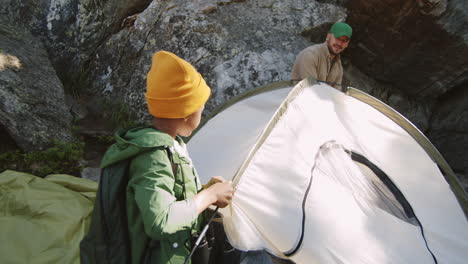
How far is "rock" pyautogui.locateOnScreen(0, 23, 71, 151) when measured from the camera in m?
3.89

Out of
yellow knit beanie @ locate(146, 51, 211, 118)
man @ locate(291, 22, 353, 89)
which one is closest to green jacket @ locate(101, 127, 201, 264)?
yellow knit beanie @ locate(146, 51, 211, 118)

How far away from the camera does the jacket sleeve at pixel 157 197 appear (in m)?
1.27

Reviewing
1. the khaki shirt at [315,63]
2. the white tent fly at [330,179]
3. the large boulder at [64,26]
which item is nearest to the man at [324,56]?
the khaki shirt at [315,63]

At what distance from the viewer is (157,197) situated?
128 centimetres

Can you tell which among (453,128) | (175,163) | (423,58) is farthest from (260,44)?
(175,163)

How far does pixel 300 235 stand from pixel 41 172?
9.45 ft

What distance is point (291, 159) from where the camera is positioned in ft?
8.35

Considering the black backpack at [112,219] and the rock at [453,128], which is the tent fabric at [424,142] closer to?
the rock at [453,128]

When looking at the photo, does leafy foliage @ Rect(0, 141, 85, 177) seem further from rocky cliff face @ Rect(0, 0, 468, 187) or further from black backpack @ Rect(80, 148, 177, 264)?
black backpack @ Rect(80, 148, 177, 264)

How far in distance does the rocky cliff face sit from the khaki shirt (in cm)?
86

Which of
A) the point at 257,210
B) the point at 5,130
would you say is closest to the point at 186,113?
the point at 257,210

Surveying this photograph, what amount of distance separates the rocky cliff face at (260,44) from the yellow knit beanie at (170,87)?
338 cm

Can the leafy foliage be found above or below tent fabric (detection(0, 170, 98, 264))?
below

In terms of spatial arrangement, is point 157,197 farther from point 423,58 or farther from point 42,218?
point 423,58
